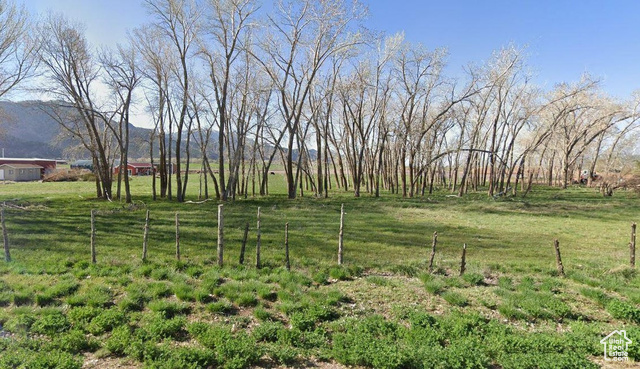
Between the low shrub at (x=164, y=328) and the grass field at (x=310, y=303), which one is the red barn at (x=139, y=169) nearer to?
the grass field at (x=310, y=303)

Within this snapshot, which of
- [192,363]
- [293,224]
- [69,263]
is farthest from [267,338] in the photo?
[293,224]

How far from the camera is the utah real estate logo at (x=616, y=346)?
4449 millimetres

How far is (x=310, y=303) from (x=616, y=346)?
4672 mm

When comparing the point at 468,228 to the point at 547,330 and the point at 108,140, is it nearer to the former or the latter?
the point at 547,330

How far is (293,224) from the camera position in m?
15.4

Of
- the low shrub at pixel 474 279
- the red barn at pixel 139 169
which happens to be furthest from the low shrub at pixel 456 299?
the red barn at pixel 139 169

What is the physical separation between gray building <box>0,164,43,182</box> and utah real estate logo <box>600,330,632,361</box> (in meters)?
75.7

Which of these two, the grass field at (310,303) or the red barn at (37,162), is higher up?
the red barn at (37,162)

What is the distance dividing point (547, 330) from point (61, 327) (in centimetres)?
778

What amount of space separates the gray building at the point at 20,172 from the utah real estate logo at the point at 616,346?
248 ft

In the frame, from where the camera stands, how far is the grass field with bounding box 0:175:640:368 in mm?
4457

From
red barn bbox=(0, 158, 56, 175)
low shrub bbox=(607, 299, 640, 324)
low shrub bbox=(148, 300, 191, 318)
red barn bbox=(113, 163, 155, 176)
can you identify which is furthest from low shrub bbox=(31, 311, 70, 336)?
red barn bbox=(113, 163, 155, 176)

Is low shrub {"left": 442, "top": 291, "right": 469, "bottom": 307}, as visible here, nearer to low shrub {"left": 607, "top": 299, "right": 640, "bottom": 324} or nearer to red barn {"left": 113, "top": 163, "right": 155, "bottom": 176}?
low shrub {"left": 607, "top": 299, "right": 640, "bottom": 324}

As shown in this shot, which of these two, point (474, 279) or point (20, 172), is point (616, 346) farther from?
point (20, 172)
